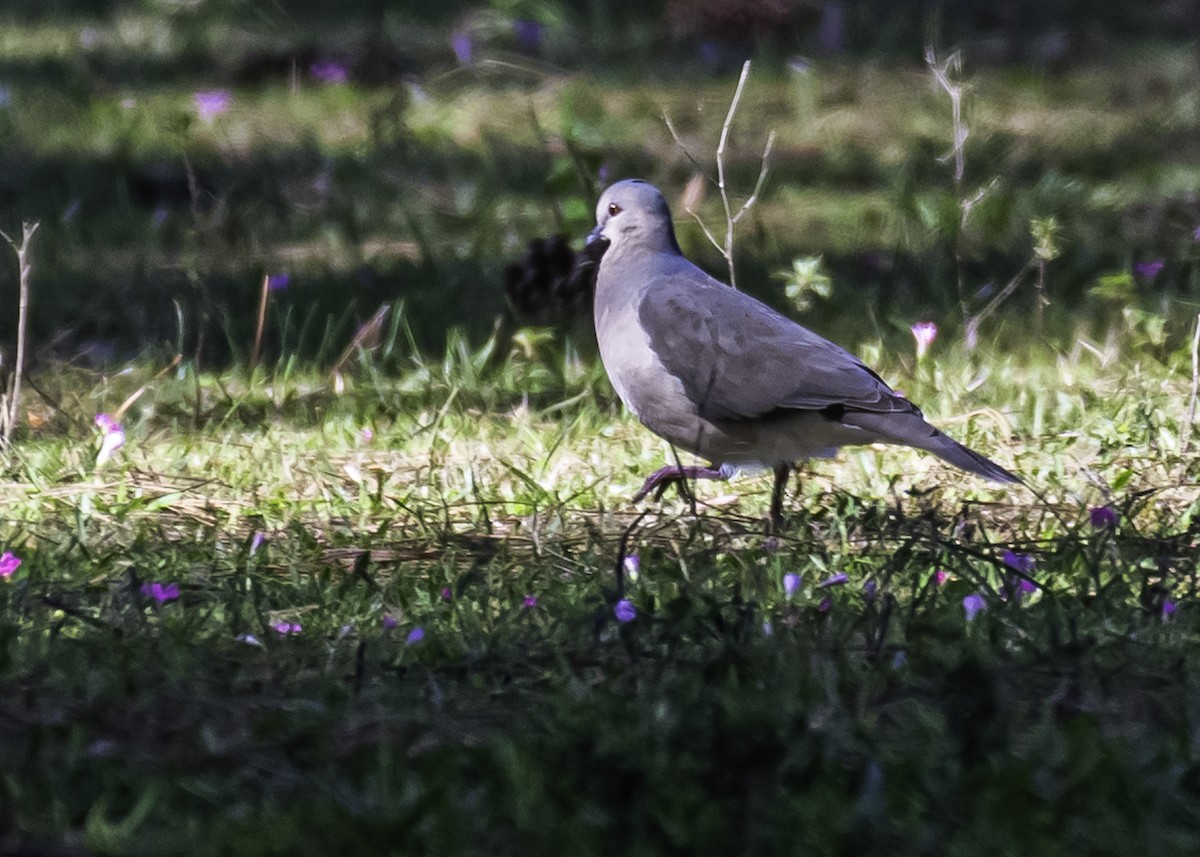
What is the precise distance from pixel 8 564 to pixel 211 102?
461cm

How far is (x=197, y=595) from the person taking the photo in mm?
3750

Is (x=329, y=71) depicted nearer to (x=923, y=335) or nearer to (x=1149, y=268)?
(x=1149, y=268)

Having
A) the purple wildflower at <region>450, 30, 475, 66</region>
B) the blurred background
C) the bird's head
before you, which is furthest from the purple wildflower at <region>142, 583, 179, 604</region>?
the purple wildflower at <region>450, 30, 475, 66</region>

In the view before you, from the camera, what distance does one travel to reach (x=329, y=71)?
9.17m

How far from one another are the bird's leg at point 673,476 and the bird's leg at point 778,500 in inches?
6.0

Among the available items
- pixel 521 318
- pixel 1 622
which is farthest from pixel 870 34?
pixel 1 622

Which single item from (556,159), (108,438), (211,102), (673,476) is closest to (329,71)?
(211,102)

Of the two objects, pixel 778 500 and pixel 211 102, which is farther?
pixel 211 102

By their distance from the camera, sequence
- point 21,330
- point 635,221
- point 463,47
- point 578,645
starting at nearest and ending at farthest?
point 578,645 < point 21,330 < point 635,221 < point 463,47

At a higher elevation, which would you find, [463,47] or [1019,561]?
A: [463,47]

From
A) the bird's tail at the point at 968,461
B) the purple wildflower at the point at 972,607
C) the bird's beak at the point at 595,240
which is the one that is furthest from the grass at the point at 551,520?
the bird's beak at the point at 595,240

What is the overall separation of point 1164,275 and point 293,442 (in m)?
3.20

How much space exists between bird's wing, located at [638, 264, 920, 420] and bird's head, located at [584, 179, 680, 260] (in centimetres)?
45

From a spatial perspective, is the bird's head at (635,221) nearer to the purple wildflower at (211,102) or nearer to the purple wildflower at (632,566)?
the purple wildflower at (632,566)
